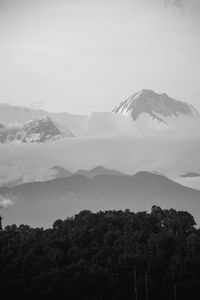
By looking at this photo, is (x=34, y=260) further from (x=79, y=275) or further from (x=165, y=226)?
(x=165, y=226)

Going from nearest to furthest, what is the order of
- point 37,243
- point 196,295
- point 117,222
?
point 196,295, point 37,243, point 117,222

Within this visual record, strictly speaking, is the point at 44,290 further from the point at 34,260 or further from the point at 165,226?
the point at 165,226

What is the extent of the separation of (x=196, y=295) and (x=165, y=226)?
142 feet

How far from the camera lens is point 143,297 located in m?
157

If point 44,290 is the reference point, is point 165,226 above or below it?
above

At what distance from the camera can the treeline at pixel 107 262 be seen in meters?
159

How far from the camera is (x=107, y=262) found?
173375 mm

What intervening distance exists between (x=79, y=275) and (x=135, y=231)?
30.9 metres

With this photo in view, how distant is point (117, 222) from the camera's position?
19950cm

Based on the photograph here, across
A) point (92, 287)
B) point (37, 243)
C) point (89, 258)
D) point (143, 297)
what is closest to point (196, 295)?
point (143, 297)

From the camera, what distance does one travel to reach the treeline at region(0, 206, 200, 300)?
159000mm

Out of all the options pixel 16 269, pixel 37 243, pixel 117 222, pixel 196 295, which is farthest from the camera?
pixel 117 222

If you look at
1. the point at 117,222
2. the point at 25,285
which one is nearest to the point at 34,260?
the point at 25,285

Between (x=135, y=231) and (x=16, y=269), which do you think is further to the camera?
(x=135, y=231)
